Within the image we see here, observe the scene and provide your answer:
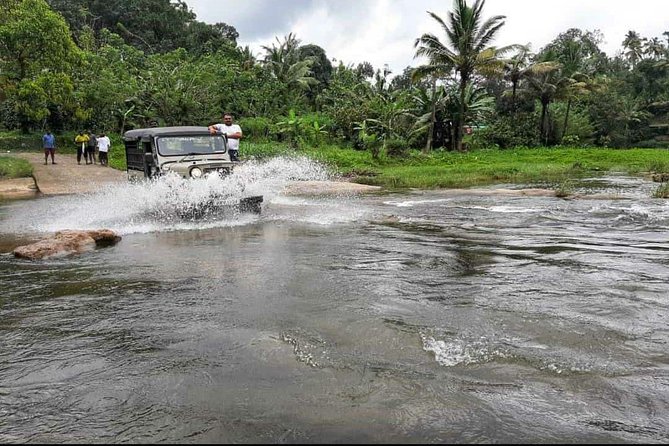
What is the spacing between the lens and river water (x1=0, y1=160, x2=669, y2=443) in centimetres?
311

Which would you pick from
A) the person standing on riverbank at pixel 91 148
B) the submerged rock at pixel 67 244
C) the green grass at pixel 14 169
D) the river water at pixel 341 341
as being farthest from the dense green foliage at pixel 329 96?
the river water at pixel 341 341

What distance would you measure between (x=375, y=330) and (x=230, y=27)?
218 ft

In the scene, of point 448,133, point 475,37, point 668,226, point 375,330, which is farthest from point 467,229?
point 448,133

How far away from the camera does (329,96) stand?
37156 millimetres

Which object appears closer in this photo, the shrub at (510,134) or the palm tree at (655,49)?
the shrub at (510,134)

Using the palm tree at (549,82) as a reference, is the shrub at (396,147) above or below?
below

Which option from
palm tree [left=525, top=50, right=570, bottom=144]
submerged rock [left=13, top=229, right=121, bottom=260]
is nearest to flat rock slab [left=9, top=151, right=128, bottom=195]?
submerged rock [left=13, top=229, right=121, bottom=260]

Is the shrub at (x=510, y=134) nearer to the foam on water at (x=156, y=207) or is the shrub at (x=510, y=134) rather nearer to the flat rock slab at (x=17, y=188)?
the flat rock slab at (x=17, y=188)

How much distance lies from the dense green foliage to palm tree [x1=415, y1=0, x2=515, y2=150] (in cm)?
5

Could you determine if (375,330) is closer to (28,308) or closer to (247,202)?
(28,308)

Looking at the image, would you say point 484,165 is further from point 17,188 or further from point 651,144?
point 651,144

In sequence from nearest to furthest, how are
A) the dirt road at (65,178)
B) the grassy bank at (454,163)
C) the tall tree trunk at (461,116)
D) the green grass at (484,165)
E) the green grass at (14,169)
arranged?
the dirt road at (65,178)
the green grass at (14,169)
the green grass at (484,165)
the grassy bank at (454,163)
the tall tree trunk at (461,116)

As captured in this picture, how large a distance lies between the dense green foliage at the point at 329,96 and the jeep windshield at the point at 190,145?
9977mm

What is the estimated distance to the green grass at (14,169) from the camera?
2055 cm
